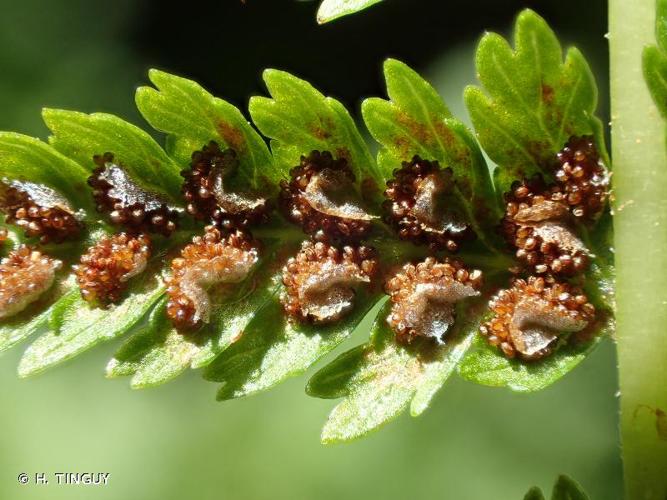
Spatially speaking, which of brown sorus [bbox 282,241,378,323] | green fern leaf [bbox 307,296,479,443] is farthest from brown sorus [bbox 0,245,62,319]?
green fern leaf [bbox 307,296,479,443]

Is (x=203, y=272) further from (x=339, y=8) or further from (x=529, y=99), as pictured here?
(x=529, y=99)

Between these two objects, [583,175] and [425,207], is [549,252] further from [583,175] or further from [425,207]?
[425,207]

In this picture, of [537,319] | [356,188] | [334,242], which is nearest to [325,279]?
[334,242]

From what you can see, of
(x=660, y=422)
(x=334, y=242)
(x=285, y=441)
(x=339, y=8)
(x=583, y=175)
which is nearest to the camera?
(x=660, y=422)

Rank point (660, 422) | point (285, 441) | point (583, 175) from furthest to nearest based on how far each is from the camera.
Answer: point (285, 441) < point (583, 175) < point (660, 422)

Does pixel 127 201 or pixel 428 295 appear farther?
pixel 127 201

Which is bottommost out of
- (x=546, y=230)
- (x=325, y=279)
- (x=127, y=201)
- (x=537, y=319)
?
(x=537, y=319)

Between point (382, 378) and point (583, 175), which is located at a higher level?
point (583, 175)

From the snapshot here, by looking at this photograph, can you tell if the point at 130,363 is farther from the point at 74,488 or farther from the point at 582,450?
the point at 582,450
